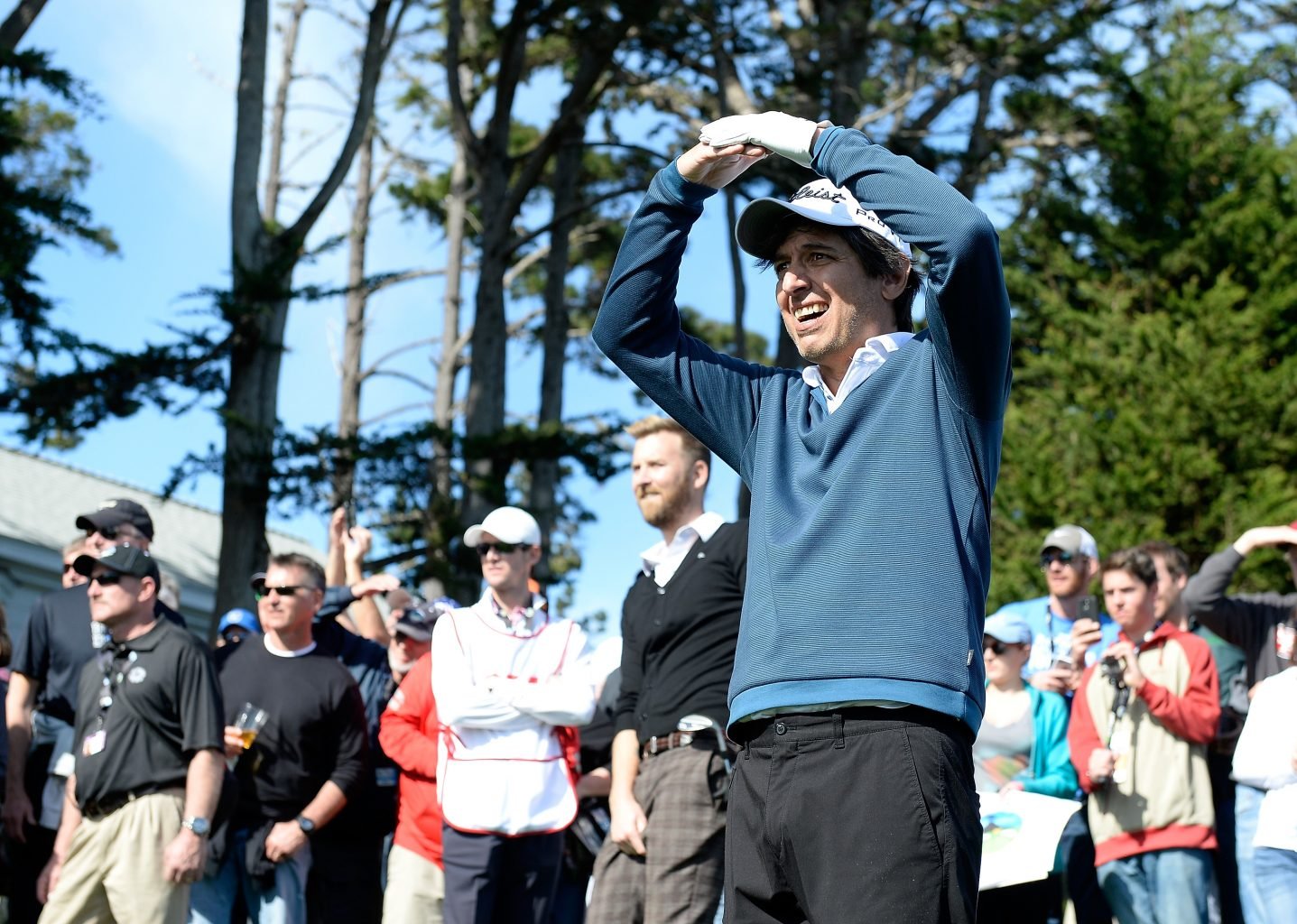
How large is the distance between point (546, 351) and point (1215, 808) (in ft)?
39.4

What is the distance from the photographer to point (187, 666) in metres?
6.32

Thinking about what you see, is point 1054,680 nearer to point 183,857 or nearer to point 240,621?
point 183,857

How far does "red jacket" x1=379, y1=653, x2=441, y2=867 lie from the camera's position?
6.64m

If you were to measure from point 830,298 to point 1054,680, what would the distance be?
14.1 ft

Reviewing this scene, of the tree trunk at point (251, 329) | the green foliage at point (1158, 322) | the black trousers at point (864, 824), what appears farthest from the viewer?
the green foliage at point (1158, 322)

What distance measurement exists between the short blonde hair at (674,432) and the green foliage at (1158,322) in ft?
30.7

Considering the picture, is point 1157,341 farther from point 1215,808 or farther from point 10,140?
→ point 10,140

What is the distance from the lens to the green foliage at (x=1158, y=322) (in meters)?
15.2

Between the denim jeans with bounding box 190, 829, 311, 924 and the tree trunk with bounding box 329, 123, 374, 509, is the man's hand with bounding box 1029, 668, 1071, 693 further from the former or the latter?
the tree trunk with bounding box 329, 123, 374, 509

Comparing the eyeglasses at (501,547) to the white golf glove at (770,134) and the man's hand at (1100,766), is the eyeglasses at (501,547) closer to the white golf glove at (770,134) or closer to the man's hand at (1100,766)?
the man's hand at (1100,766)

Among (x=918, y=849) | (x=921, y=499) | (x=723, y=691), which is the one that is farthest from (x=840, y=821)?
(x=723, y=691)

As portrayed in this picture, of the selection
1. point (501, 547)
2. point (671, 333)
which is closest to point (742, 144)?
point (671, 333)

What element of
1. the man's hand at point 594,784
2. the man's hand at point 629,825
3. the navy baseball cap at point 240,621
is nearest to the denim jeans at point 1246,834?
the man's hand at point 629,825

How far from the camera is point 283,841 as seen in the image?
6.73 m
